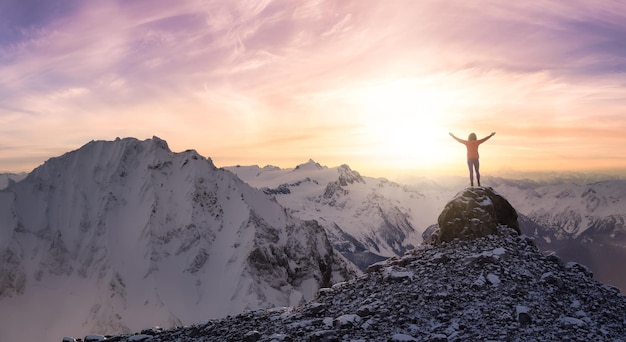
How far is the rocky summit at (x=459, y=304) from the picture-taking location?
17109 millimetres

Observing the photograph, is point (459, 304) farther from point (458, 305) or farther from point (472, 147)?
point (472, 147)

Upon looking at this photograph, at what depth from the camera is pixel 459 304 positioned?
18625 millimetres

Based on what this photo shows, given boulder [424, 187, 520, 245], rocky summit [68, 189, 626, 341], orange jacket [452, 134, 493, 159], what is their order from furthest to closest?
orange jacket [452, 134, 493, 159] < boulder [424, 187, 520, 245] < rocky summit [68, 189, 626, 341]

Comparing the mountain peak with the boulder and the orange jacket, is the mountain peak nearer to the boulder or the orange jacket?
the boulder

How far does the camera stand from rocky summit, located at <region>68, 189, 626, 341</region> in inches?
674

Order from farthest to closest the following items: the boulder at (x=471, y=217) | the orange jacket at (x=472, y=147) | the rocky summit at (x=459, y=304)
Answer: the orange jacket at (x=472, y=147) < the boulder at (x=471, y=217) < the rocky summit at (x=459, y=304)

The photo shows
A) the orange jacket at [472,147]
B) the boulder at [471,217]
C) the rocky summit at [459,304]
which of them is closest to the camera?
the rocky summit at [459,304]

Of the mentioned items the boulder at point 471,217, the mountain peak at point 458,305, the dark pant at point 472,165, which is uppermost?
the dark pant at point 472,165

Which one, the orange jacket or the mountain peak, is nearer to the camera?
the mountain peak

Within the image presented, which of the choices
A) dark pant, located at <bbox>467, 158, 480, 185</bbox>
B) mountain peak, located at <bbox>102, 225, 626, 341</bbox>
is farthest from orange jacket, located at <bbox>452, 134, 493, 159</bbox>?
mountain peak, located at <bbox>102, 225, 626, 341</bbox>

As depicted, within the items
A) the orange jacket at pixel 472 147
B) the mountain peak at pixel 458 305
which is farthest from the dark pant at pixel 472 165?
the mountain peak at pixel 458 305

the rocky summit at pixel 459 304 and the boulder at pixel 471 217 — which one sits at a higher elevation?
the boulder at pixel 471 217

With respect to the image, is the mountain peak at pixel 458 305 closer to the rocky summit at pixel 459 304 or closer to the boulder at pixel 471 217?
the rocky summit at pixel 459 304

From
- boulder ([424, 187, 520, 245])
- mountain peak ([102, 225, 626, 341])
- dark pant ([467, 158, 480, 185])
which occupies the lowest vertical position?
mountain peak ([102, 225, 626, 341])
